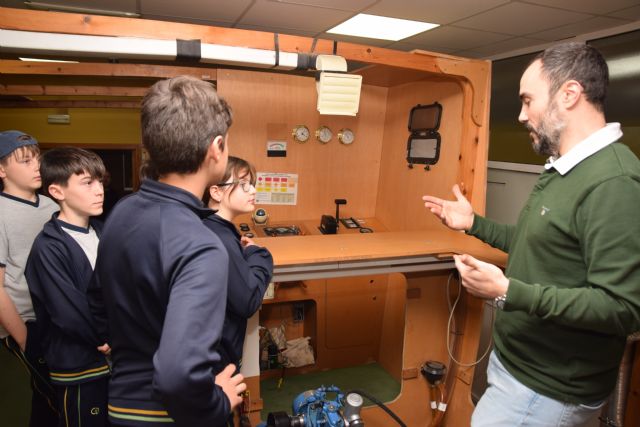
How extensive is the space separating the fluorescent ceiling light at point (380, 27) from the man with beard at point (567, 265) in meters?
2.66

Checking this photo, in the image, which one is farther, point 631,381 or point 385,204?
point 385,204

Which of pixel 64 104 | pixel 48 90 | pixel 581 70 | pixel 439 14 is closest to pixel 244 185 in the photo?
pixel 581 70

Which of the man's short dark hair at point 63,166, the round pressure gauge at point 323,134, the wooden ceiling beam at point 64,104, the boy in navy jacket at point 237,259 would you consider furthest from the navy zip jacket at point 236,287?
the wooden ceiling beam at point 64,104

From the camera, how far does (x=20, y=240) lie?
5.57ft

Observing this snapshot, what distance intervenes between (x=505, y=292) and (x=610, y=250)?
29 centimetres

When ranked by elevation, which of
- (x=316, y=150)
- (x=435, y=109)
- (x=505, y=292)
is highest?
(x=435, y=109)

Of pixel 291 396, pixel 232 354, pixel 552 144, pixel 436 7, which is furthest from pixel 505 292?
pixel 436 7

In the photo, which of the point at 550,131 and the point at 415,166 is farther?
the point at 415,166

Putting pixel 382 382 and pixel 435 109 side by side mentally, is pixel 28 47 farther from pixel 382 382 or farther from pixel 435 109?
pixel 382 382

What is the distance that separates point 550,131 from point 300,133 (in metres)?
2.02

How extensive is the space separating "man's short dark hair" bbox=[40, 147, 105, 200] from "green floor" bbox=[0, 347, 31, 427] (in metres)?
1.79

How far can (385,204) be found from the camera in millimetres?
3307

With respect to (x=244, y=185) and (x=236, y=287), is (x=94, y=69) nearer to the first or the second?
(x=244, y=185)

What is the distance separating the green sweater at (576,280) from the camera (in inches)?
43.1
